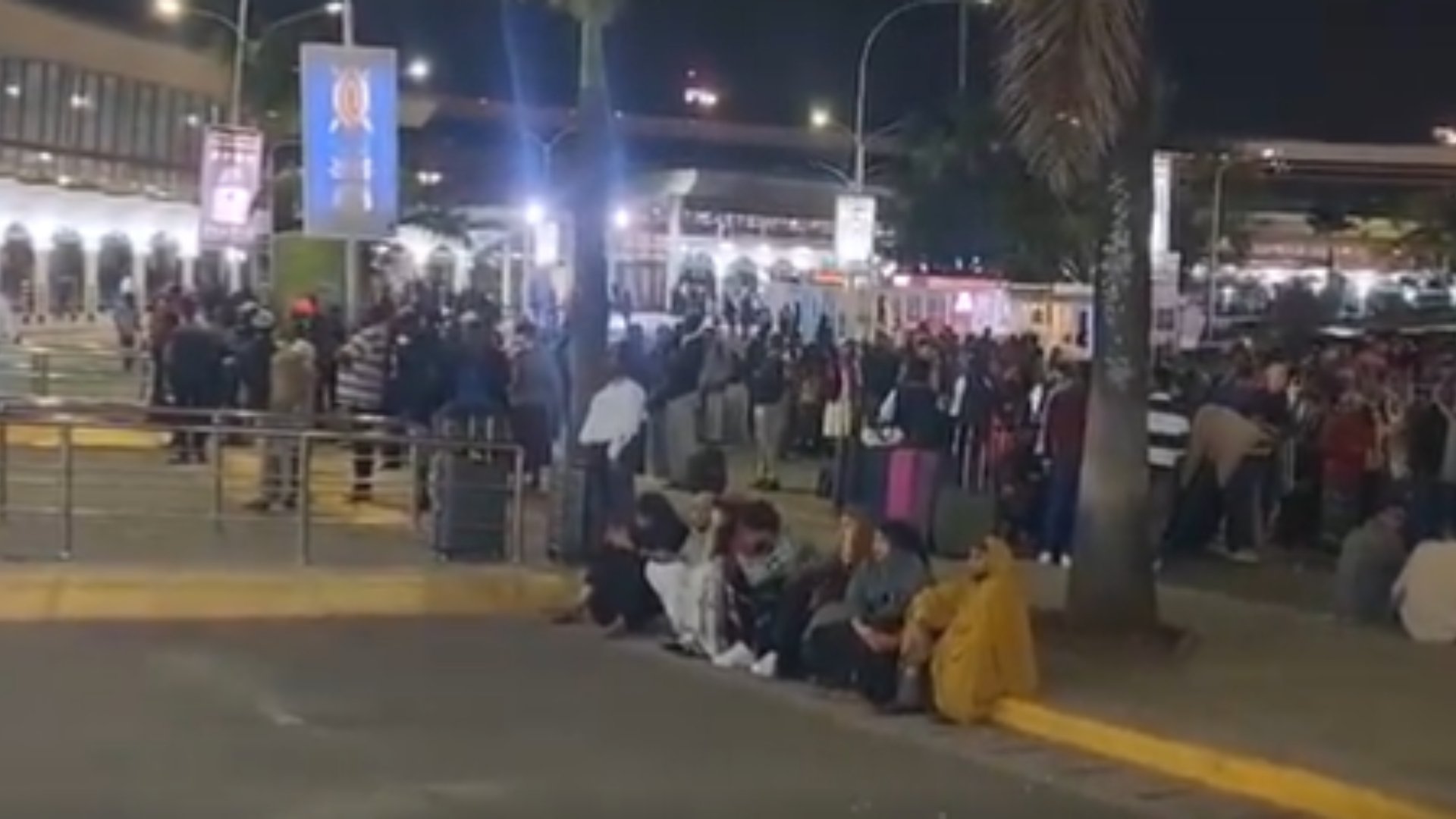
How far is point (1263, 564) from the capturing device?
22.3 m

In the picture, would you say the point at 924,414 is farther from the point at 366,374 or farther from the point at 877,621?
the point at 877,621

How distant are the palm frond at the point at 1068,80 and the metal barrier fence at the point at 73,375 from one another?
16.4 metres

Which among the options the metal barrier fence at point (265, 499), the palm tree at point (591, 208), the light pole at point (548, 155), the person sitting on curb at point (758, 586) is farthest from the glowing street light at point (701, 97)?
the person sitting on curb at point (758, 586)

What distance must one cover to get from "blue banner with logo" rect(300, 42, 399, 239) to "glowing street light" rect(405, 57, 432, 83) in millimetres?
64210

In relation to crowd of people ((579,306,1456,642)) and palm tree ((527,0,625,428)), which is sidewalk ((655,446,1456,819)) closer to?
crowd of people ((579,306,1456,642))

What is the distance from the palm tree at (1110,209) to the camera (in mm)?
15711

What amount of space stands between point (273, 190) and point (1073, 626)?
114ft

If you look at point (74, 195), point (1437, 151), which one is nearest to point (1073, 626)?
point (74, 195)

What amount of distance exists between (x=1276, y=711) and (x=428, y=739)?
474cm

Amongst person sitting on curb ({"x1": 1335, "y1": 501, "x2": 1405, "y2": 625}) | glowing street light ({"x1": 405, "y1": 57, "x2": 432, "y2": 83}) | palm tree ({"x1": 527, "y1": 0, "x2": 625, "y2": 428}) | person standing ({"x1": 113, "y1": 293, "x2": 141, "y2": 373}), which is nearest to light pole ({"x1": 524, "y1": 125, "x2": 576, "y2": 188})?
glowing street light ({"x1": 405, "y1": 57, "x2": 432, "y2": 83})

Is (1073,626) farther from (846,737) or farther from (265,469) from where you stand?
(265,469)

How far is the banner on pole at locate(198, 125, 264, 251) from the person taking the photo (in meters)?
32.5

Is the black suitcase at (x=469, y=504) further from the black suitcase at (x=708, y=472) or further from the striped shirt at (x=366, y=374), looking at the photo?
the striped shirt at (x=366, y=374)

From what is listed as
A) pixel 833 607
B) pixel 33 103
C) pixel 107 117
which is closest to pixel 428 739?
pixel 833 607
